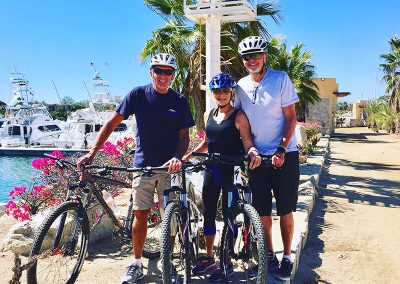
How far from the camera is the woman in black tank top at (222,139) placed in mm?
3344

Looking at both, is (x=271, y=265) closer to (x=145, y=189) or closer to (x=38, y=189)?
(x=145, y=189)

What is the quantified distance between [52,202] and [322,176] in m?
8.19

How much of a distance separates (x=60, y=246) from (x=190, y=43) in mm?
7338

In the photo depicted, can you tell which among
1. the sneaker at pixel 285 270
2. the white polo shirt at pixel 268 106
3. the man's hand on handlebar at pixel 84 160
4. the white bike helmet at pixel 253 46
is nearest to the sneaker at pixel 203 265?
the sneaker at pixel 285 270

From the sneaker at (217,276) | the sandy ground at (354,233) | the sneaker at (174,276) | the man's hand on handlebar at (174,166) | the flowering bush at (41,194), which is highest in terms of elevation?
the man's hand on handlebar at (174,166)

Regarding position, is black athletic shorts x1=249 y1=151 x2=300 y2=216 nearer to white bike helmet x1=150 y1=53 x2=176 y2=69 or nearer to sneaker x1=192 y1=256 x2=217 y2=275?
sneaker x1=192 y1=256 x2=217 y2=275

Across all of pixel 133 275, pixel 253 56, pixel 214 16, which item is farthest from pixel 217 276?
pixel 214 16

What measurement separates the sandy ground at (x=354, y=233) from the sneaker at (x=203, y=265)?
101cm

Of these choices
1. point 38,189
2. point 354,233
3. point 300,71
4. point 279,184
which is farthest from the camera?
point 300,71

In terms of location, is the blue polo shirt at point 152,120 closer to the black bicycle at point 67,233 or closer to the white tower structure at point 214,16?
the black bicycle at point 67,233

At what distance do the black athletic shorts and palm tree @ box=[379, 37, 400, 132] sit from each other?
1330 inches

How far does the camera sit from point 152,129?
3.46 metres

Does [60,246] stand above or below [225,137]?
below

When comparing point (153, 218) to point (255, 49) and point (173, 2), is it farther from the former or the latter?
point (173, 2)
